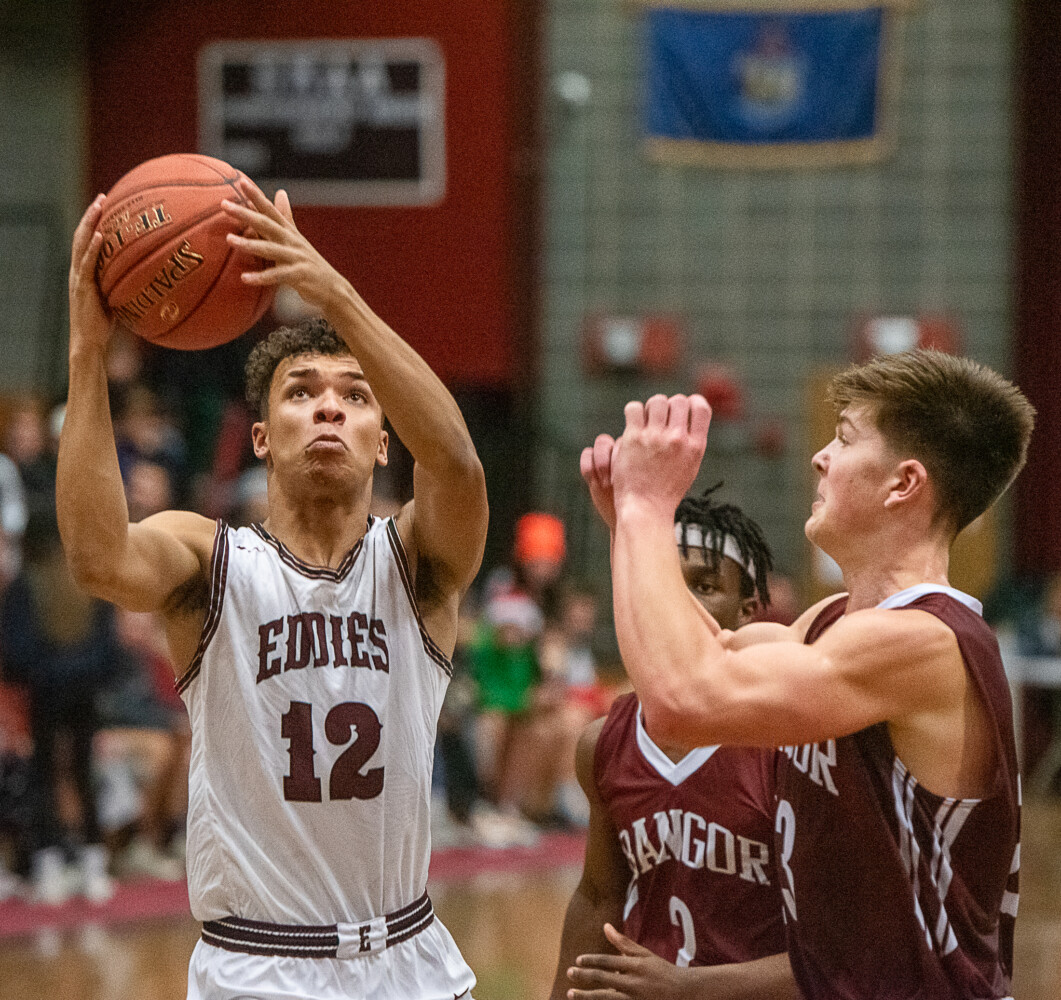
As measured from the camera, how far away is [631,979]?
265 cm

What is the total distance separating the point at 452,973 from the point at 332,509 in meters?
0.96

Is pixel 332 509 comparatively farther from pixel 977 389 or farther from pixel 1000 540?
pixel 1000 540

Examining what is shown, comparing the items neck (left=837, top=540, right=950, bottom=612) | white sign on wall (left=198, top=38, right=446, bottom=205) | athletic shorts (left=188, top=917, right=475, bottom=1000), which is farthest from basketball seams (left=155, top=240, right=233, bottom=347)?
white sign on wall (left=198, top=38, right=446, bottom=205)

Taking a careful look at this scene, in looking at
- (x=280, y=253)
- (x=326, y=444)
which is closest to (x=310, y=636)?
(x=326, y=444)

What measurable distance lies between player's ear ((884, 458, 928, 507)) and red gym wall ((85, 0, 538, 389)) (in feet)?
34.1

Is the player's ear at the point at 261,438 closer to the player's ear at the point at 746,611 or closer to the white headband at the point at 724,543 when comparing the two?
the white headband at the point at 724,543

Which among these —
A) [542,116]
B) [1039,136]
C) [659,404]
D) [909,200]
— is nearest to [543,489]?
[542,116]

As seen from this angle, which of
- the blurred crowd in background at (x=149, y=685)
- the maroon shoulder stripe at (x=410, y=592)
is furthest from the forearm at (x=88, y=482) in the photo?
the blurred crowd in background at (x=149, y=685)

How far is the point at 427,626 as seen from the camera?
300 cm

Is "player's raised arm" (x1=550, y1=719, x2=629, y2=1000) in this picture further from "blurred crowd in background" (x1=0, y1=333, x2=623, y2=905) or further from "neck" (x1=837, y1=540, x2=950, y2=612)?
"blurred crowd in background" (x1=0, y1=333, x2=623, y2=905)

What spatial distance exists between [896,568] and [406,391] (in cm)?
94

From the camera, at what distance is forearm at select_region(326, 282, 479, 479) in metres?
2.69

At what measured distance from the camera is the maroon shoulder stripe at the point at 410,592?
9.81ft

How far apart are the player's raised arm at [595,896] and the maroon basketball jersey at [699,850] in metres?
0.04
